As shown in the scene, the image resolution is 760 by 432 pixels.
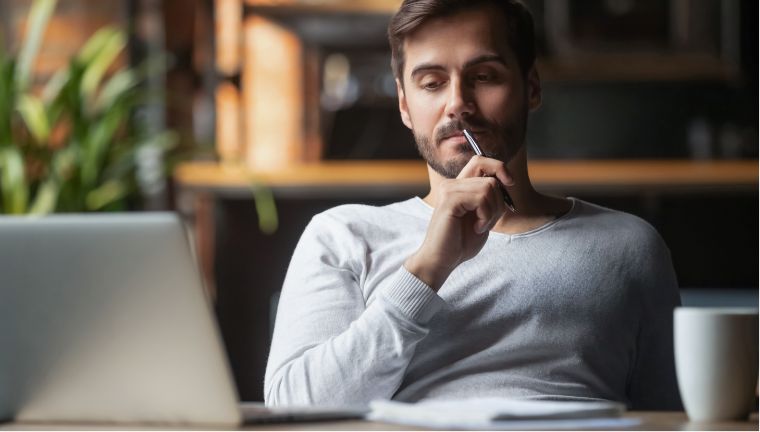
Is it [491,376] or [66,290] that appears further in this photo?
[491,376]

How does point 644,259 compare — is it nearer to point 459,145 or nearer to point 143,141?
point 459,145

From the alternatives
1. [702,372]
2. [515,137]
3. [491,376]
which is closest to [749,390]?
[702,372]

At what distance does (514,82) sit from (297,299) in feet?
1.38

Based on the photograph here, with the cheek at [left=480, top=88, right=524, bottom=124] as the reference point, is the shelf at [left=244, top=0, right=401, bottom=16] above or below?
above

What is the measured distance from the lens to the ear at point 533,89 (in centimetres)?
151

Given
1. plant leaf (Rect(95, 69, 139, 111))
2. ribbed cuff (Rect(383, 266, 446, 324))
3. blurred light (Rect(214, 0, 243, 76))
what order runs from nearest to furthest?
ribbed cuff (Rect(383, 266, 446, 324)) < plant leaf (Rect(95, 69, 139, 111)) < blurred light (Rect(214, 0, 243, 76))

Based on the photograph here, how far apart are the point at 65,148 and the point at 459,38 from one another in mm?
1463

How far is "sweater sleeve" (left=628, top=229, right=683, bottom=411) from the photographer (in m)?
1.38

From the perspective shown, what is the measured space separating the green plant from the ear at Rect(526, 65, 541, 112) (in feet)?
4.49

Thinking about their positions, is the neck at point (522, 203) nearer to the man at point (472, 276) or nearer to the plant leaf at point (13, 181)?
the man at point (472, 276)

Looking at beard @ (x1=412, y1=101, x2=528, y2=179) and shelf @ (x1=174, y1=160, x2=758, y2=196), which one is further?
shelf @ (x1=174, y1=160, x2=758, y2=196)

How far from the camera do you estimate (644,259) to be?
4.70 ft

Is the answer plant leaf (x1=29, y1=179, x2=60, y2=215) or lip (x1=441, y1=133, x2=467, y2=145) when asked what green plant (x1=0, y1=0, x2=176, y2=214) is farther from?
lip (x1=441, y1=133, x2=467, y2=145)

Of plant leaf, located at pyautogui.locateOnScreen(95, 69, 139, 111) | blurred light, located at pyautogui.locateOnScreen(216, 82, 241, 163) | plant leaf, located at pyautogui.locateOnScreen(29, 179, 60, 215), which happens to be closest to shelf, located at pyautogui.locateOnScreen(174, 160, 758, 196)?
plant leaf, located at pyautogui.locateOnScreen(95, 69, 139, 111)
